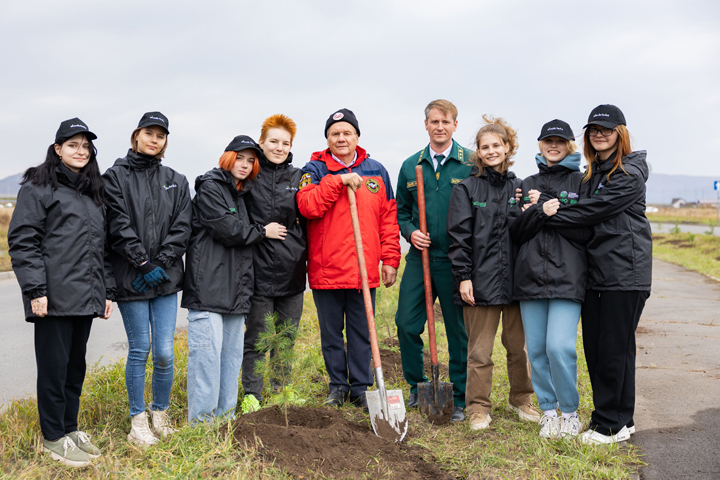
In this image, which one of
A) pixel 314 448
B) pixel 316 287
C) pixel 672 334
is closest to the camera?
pixel 314 448

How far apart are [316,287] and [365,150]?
115 cm

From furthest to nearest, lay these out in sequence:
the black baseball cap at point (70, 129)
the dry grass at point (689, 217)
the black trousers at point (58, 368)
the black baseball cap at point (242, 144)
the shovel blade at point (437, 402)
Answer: the dry grass at point (689, 217), the shovel blade at point (437, 402), the black baseball cap at point (242, 144), the black baseball cap at point (70, 129), the black trousers at point (58, 368)

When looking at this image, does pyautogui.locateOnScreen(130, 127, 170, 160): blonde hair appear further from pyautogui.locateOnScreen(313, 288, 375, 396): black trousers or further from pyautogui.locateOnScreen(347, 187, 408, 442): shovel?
pyautogui.locateOnScreen(347, 187, 408, 442): shovel

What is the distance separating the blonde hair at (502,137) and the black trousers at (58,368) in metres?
2.82

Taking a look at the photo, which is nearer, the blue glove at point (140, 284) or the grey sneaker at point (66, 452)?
the grey sneaker at point (66, 452)

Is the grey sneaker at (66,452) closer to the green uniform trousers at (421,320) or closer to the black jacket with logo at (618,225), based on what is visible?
the green uniform trousers at (421,320)

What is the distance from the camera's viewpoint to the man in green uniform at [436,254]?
170 inches

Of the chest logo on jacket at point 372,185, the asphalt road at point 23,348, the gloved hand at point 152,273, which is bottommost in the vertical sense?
the asphalt road at point 23,348

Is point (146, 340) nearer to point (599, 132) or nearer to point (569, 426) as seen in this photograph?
point (569, 426)

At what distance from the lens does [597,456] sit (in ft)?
11.3

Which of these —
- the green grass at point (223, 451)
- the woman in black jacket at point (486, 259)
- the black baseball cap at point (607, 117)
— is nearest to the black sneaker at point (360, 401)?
the green grass at point (223, 451)

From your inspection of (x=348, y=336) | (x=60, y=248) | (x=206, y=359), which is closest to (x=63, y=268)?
(x=60, y=248)

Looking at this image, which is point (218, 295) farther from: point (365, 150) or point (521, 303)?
point (521, 303)

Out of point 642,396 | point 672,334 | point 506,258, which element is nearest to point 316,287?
point 506,258
